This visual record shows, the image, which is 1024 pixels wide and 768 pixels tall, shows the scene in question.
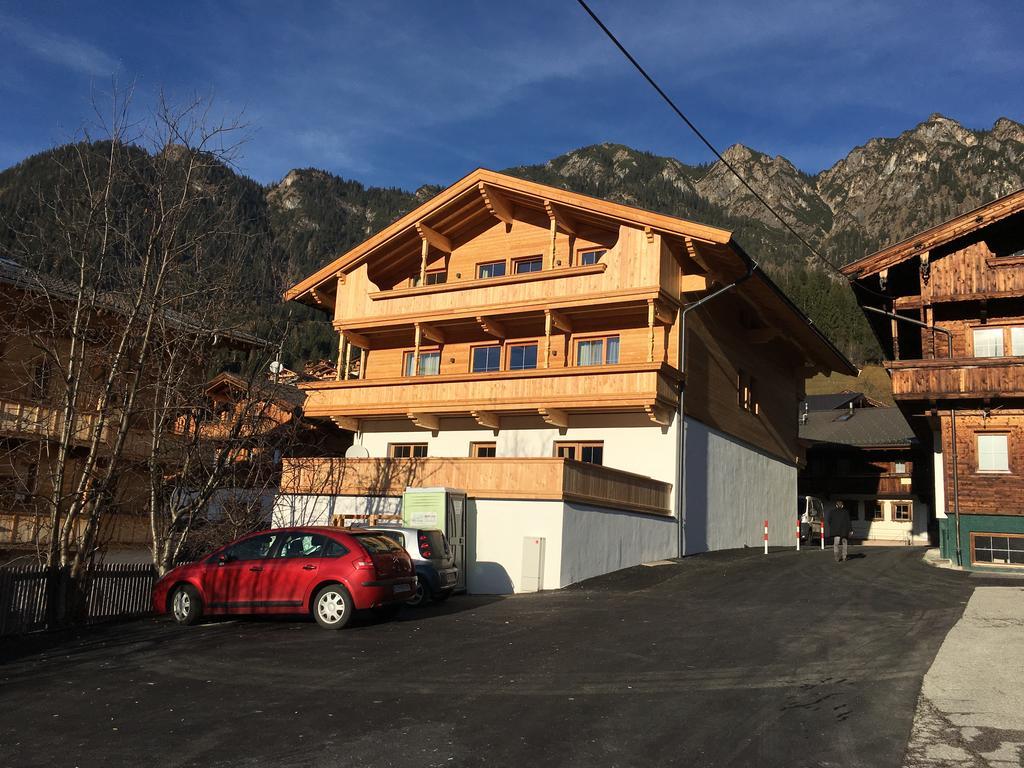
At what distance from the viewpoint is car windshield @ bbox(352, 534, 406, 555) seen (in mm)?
13609

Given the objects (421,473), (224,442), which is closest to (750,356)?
(421,473)

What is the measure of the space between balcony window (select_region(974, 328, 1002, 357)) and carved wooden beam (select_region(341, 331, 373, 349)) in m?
19.8

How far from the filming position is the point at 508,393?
25.5 metres

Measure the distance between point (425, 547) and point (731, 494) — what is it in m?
15.4

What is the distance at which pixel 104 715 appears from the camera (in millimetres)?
8055

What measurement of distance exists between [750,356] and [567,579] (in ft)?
52.4

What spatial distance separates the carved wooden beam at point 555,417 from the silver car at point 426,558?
8893 mm

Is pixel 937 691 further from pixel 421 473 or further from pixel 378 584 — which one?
pixel 421 473

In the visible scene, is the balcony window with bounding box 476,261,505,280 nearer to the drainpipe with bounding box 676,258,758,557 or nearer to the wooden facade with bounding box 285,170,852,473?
the wooden facade with bounding box 285,170,852,473

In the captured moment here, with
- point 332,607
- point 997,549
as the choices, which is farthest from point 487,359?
point 332,607

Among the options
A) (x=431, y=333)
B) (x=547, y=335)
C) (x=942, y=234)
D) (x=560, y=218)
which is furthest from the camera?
(x=431, y=333)

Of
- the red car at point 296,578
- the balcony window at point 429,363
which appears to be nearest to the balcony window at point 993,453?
the balcony window at point 429,363

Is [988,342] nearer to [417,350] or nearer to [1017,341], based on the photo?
[1017,341]

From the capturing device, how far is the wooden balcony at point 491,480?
749 inches
